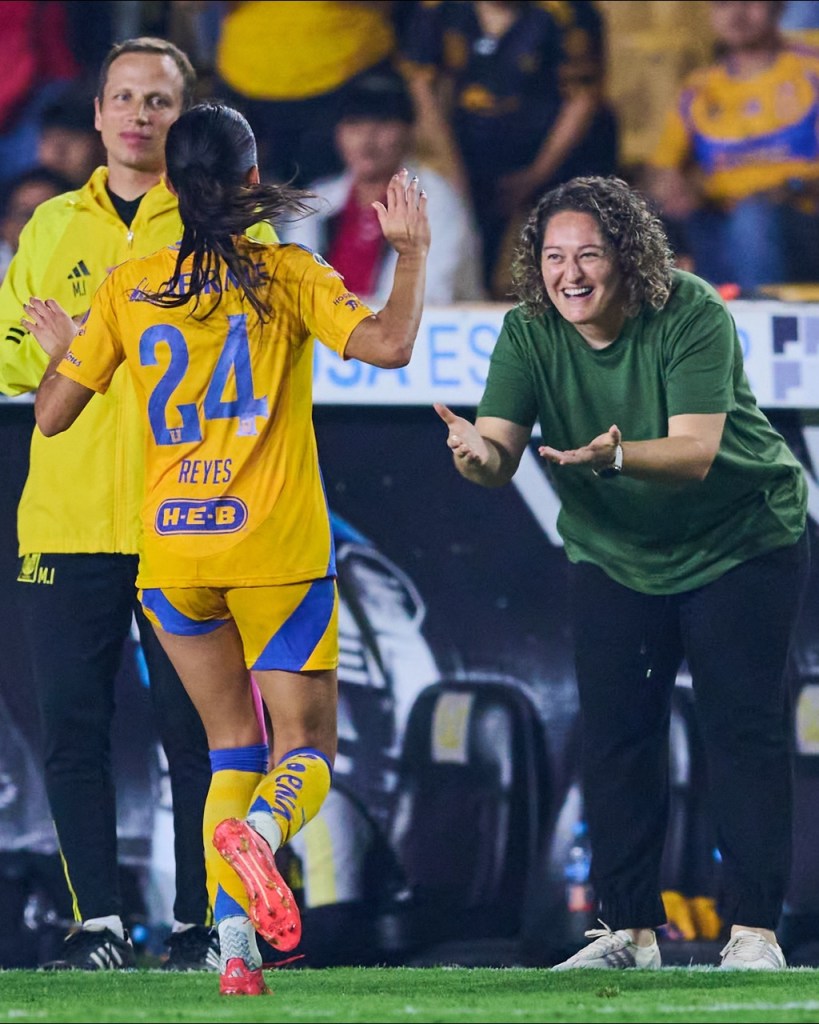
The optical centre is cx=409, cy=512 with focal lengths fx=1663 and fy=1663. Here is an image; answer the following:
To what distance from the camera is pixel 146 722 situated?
4.57m

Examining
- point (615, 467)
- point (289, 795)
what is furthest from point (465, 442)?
point (289, 795)

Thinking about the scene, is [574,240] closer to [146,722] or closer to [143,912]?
[146,722]

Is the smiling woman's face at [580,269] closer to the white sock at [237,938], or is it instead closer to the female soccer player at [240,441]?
the female soccer player at [240,441]

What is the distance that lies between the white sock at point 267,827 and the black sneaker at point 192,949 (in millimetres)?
963

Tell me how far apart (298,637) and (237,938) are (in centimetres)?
53

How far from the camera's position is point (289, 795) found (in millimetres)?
2824

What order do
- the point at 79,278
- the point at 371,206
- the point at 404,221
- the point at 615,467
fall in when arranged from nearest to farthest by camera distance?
the point at 404,221 → the point at 615,467 → the point at 79,278 → the point at 371,206

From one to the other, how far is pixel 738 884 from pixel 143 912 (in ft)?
5.83

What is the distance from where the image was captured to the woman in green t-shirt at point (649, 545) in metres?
3.35

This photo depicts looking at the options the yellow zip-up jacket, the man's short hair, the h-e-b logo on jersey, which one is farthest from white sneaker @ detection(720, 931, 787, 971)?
the man's short hair

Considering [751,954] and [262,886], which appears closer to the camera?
[262,886]

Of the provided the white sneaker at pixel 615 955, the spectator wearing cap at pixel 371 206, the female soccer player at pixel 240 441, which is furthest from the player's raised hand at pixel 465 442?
the spectator wearing cap at pixel 371 206

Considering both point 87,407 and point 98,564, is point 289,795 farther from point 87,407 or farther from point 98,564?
point 87,407

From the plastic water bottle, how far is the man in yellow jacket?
4.04 ft
